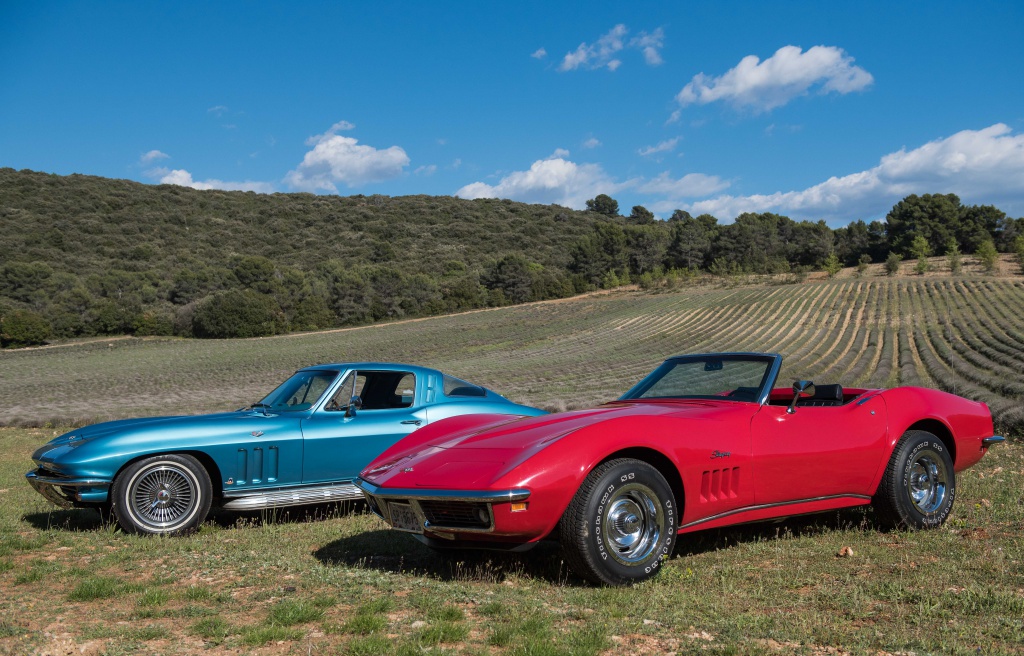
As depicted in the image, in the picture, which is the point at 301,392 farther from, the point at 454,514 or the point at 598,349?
the point at 598,349

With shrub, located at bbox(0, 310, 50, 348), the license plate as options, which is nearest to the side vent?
the license plate

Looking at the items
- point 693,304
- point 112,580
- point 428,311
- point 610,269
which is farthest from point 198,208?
point 112,580

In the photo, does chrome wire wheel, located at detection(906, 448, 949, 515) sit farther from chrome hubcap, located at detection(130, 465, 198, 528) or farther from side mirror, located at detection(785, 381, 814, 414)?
chrome hubcap, located at detection(130, 465, 198, 528)

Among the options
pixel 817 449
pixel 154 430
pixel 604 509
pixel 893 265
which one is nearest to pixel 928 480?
pixel 817 449

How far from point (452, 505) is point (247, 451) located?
3.08m

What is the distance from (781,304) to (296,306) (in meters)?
47.2

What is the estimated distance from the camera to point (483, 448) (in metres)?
4.72

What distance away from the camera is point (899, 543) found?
532cm

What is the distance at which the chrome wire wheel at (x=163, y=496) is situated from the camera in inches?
249

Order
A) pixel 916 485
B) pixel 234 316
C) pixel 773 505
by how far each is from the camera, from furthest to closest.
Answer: pixel 234 316
pixel 916 485
pixel 773 505

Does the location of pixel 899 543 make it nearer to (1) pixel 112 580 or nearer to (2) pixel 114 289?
(1) pixel 112 580

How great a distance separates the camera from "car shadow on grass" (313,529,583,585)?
15.2 ft

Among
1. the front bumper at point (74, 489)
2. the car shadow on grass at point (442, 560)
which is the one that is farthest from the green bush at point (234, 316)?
the car shadow on grass at point (442, 560)

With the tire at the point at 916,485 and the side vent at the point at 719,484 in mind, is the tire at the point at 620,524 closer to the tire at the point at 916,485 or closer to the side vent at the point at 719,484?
the side vent at the point at 719,484
